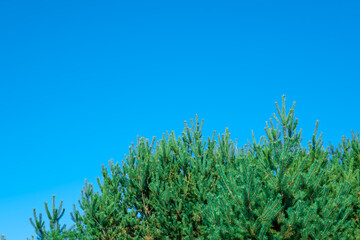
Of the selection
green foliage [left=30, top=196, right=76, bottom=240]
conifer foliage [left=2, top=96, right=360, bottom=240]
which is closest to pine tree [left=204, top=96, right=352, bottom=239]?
conifer foliage [left=2, top=96, right=360, bottom=240]

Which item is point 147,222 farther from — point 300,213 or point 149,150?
point 300,213

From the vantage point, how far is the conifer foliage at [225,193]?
7215 millimetres

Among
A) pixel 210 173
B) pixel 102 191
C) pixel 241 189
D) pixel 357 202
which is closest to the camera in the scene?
pixel 241 189

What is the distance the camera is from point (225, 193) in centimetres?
746

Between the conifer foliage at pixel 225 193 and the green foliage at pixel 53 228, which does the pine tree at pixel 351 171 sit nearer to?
the conifer foliage at pixel 225 193

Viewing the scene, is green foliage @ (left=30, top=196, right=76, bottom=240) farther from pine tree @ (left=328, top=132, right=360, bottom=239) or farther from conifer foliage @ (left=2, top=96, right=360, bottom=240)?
pine tree @ (left=328, top=132, right=360, bottom=239)

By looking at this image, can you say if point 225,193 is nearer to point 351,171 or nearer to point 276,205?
point 276,205

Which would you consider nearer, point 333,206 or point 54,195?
point 333,206

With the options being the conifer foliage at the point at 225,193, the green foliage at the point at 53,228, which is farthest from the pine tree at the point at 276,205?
the green foliage at the point at 53,228

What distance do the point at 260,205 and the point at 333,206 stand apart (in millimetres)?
1566

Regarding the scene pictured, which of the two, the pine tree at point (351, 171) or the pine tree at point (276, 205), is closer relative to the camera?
the pine tree at point (276, 205)

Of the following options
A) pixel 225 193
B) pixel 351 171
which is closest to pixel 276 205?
pixel 225 193

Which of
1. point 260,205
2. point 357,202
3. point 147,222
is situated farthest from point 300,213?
point 147,222

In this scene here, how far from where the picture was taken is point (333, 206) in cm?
763
